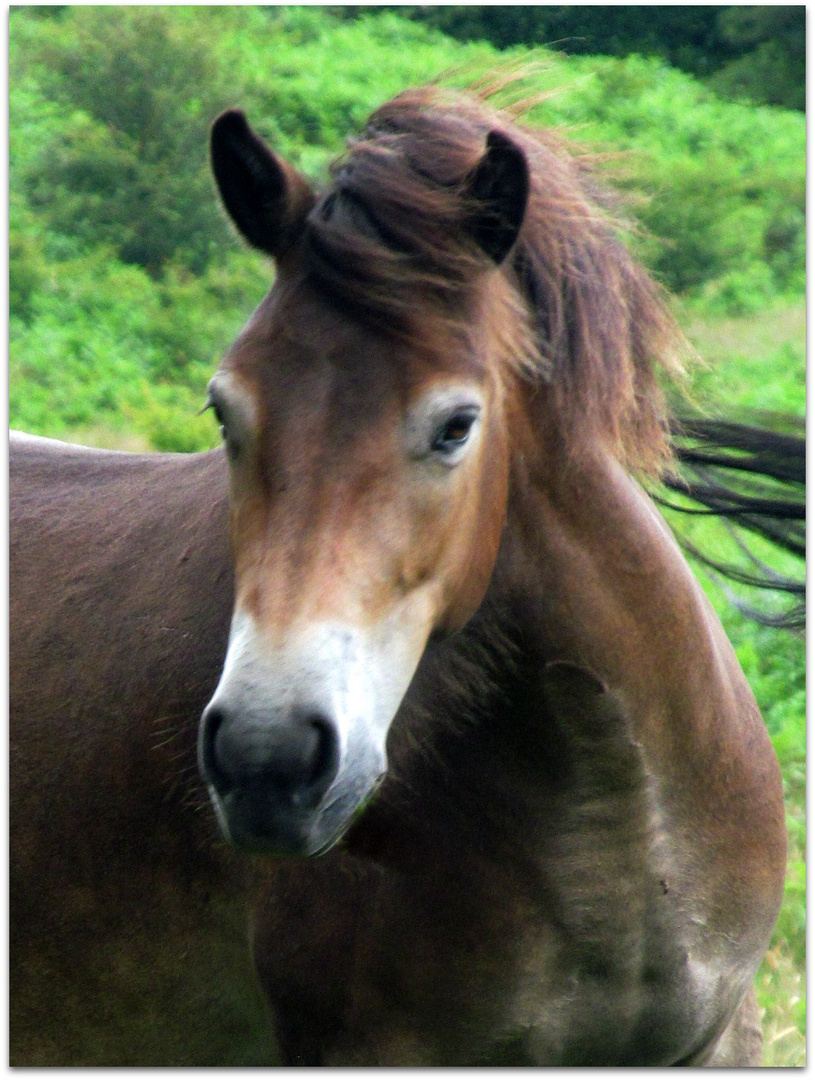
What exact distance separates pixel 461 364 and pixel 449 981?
3.83 feet

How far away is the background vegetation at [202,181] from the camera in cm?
861

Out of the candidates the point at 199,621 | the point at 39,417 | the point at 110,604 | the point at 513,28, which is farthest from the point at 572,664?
the point at 39,417

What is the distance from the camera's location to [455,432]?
189 centimetres

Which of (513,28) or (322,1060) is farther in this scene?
(513,28)

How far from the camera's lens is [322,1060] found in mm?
2322

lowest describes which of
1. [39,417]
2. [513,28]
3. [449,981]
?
[39,417]

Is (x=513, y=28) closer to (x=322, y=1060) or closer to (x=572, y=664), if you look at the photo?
(x=572, y=664)

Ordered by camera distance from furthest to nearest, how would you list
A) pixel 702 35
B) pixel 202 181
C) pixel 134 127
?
pixel 134 127 < pixel 702 35 < pixel 202 181

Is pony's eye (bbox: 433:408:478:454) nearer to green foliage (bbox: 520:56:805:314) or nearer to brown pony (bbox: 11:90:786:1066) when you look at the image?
brown pony (bbox: 11:90:786:1066)

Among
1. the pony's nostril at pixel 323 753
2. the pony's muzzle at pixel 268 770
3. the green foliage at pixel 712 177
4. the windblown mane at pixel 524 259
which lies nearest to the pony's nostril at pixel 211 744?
the pony's muzzle at pixel 268 770

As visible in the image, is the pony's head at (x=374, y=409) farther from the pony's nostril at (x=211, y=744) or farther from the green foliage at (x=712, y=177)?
the green foliage at (x=712, y=177)

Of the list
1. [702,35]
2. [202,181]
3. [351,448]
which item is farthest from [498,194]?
[702,35]

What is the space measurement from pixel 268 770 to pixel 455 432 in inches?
24.1

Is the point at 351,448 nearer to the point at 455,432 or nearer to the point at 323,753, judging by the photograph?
the point at 455,432
